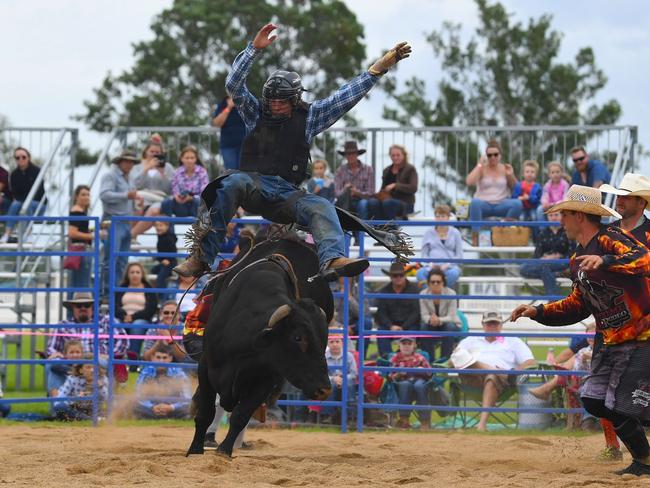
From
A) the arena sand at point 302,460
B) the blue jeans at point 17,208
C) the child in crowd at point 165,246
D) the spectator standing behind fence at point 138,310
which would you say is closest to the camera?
the arena sand at point 302,460

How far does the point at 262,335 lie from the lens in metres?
8.23

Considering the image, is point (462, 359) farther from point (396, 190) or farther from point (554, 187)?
point (554, 187)

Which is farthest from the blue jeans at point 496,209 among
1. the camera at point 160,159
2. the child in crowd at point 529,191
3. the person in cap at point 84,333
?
the person in cap at point 84,333

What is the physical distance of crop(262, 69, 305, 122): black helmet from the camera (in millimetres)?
9094

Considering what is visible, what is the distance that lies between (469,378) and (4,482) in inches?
235

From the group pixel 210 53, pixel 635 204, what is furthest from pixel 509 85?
pixel 635 204

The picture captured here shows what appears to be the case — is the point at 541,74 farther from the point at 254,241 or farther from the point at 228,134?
the point at 254,241

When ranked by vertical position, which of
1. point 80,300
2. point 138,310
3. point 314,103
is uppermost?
point 314,103

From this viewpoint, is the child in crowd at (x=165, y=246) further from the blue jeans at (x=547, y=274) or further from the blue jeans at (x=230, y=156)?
the blue jeans at (x=547, y=274)

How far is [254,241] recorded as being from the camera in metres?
9.56

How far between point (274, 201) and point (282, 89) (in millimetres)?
805

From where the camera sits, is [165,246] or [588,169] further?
[588,169]

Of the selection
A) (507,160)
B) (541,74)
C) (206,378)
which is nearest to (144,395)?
(206,378)

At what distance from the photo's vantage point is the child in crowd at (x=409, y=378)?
12664 mm
